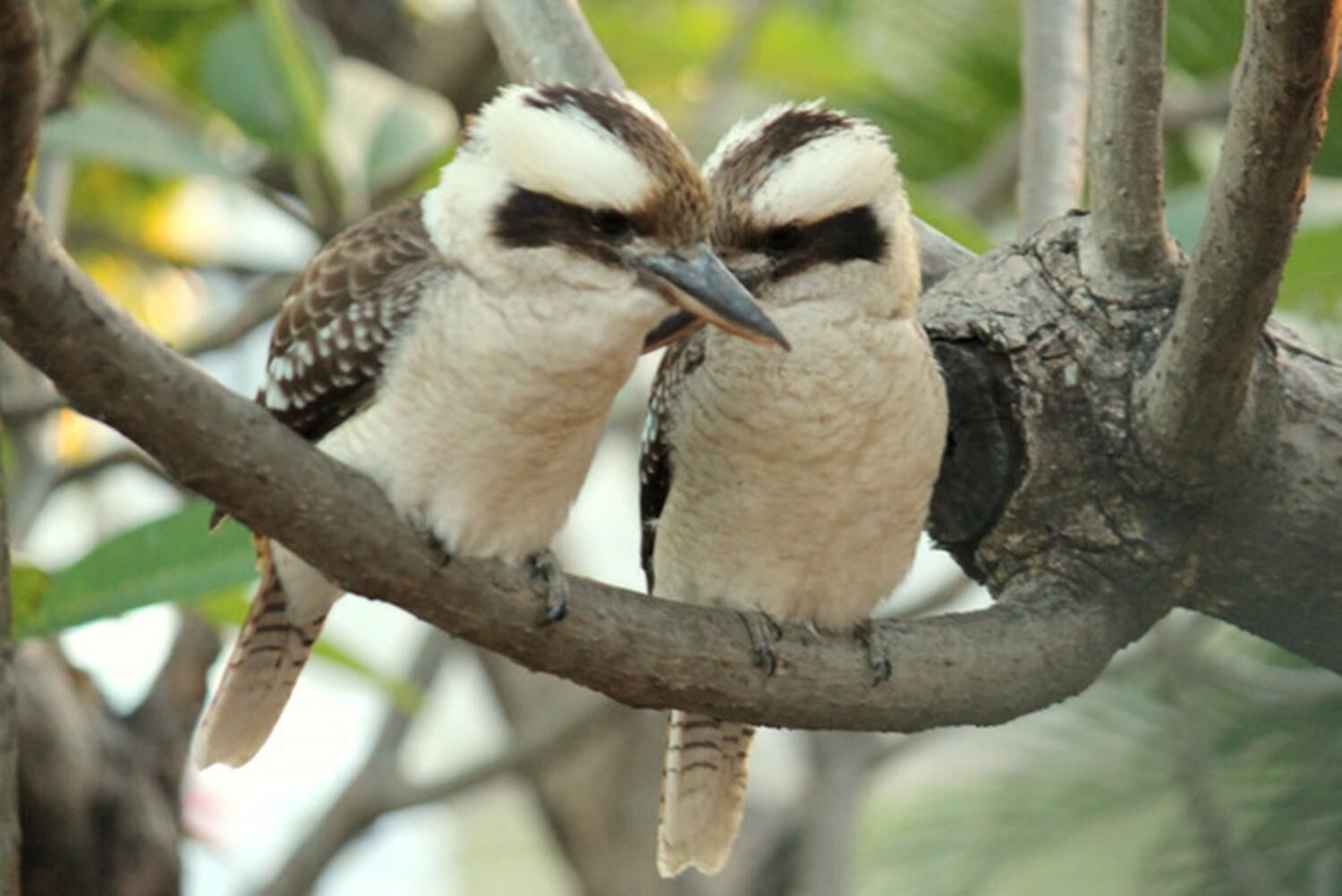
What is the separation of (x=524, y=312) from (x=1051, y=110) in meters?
1.00

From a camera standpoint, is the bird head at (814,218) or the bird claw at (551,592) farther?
the bird head at (814,218)

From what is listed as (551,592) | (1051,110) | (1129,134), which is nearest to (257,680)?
(551,592)

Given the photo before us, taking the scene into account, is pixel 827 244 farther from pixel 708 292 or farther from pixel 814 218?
pixel 708 292

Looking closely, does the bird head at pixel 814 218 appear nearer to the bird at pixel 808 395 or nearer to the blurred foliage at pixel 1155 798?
the bird at pixel 808 395

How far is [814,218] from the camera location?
1916mm

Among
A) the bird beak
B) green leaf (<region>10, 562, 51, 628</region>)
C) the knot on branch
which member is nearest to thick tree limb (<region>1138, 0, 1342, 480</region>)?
the knot on branch

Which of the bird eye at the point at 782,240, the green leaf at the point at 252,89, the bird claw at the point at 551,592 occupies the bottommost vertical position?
the green leaf at the point at 252,89

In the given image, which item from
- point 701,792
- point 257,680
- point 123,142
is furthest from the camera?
point 123,142

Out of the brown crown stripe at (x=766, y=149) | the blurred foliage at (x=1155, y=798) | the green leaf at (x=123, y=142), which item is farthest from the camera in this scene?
the green leaf at (x=123, y=142)

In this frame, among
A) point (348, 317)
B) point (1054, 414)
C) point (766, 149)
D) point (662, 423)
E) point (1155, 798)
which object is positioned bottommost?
point (662, 423)

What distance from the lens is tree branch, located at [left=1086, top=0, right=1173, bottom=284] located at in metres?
1.64

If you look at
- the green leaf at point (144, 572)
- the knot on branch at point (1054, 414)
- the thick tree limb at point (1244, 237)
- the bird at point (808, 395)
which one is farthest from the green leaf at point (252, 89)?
the thick tree limb at point (1244, 237)

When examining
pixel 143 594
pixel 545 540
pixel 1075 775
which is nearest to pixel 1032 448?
pixel 545 540

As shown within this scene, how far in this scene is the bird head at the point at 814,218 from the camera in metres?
1.91
